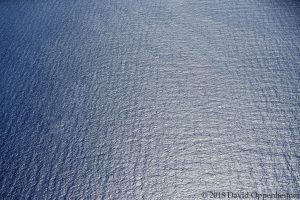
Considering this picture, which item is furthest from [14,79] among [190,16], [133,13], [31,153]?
[190,16]

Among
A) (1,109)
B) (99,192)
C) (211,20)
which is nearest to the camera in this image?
(99,192)

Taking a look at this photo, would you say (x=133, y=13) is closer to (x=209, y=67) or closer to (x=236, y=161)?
(x=209, y=67)

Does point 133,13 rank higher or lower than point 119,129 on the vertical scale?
higher

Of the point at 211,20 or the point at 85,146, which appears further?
the point at 211,20

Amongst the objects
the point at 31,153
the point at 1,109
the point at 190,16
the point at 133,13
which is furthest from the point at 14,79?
the point at 190,16

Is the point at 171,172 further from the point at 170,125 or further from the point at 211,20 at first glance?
the point at 211,20

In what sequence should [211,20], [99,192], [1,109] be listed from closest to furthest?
[99,192], [1,109], [211,20]
